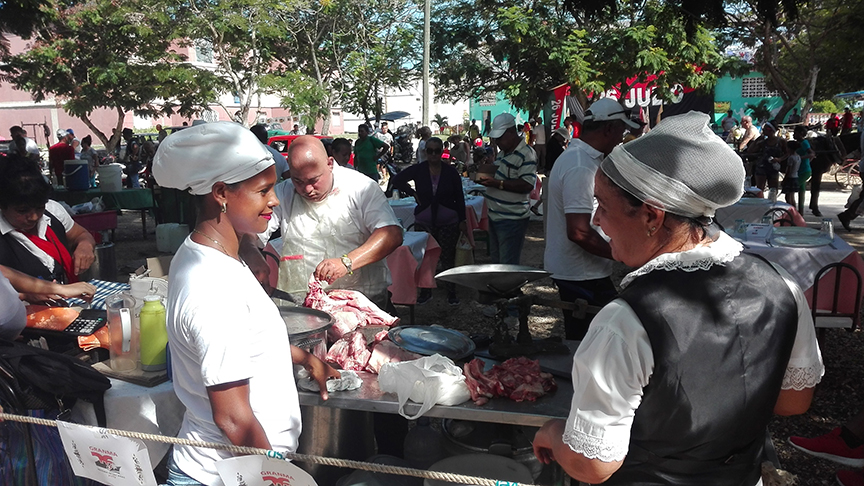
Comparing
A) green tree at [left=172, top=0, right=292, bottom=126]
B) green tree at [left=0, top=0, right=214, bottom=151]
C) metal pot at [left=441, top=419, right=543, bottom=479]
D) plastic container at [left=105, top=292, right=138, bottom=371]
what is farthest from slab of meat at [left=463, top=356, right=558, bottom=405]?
green tree at [left=0, top=0, right=214, bottom=151]

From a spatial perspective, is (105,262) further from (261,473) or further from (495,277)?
(261,473)

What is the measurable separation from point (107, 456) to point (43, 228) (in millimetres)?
1934

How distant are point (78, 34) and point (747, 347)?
2283 centimetres

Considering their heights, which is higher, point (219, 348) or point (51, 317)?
point (219, 348)

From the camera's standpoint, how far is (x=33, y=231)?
347 cm

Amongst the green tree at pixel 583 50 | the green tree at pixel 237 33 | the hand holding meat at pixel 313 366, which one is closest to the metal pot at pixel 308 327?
the hand holding meat at pixel 313 366

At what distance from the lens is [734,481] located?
152 cm

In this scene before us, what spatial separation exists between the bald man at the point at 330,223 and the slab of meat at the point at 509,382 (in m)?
1.03

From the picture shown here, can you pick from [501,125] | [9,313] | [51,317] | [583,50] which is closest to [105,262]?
[51,317]

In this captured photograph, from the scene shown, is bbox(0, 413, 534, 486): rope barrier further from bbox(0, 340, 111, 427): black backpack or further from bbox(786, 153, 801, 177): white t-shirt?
bbox(786, 153, 801, 177): white t-shirt

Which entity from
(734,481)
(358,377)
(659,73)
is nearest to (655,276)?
(734,481)

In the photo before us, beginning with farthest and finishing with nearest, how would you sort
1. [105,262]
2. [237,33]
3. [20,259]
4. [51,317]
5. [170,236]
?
[237,33], [170,236], [105,262], [20,259], [51,317]

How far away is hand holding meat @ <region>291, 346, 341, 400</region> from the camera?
2375 mm

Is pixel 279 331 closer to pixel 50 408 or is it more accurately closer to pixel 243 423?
pixel 243 423
